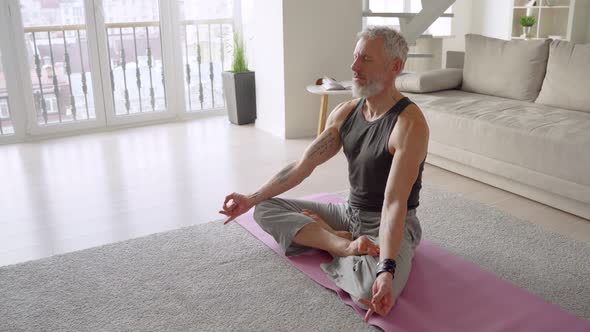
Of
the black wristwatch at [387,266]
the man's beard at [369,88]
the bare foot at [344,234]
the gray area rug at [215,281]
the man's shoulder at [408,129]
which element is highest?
the man's beard at [369,88]

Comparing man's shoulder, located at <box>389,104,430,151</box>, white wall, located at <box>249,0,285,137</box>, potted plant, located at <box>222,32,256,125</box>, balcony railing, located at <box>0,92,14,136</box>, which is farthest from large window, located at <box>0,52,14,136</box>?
man's shoulder, located at <box>389,104,430,151</box>

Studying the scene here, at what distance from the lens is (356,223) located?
2.27 metres

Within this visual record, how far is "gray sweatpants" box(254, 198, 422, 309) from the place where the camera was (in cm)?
196

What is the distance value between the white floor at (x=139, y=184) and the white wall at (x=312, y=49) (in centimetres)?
29

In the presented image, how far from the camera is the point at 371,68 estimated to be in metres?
2.03

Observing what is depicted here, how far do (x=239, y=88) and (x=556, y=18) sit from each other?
11.3ft

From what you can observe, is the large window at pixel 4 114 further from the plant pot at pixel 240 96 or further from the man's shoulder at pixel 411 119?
the man's shoulder at pixel 411 119

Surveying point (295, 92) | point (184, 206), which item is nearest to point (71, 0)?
point (295, 92)

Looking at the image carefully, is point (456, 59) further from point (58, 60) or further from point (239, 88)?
point (58, 60)

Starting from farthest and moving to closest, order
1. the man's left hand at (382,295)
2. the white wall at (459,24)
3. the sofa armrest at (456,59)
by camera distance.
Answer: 1. the white wall at (459,24)
2. the sofa armrest at (456,59)
3. the man's left hand at (382,295)

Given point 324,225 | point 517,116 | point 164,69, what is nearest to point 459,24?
point 164,69

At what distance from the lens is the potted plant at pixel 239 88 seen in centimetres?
489

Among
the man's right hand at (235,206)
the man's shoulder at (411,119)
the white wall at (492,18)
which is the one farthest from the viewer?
the white wall at (492,18)

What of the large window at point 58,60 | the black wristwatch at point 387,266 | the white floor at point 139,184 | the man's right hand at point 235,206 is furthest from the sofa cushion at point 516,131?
the large window at point 58,60
